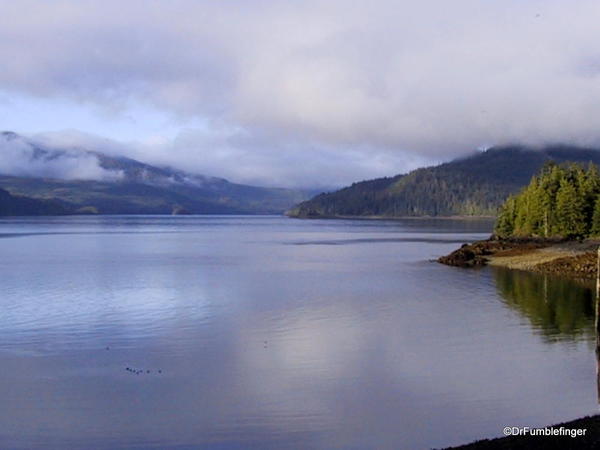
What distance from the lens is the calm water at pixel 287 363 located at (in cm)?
2128

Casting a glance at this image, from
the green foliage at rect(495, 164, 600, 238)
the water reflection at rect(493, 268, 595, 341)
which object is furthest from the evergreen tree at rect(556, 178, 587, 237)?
the water reflection at rect(493, 268, 595, 341)

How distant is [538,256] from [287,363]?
181 feet

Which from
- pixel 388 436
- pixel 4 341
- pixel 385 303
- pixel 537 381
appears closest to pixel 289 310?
pixel 385 303

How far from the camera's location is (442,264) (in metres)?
79.6

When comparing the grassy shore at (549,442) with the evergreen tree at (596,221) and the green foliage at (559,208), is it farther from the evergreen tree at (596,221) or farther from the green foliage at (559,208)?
the green foliage at (559,208)

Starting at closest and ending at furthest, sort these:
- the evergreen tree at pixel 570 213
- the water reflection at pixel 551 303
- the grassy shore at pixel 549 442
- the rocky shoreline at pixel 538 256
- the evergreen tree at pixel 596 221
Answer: the grassy shore at pixel 549 442 → the water reflection at pixel 551 303 → the rocky shoreline at pixel 538 256 → the evergreen tree at pixel 596 221 → the evergreen tree at pixel 570 213

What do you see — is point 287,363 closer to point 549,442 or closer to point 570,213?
point 549,442

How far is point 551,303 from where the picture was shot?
4709cm

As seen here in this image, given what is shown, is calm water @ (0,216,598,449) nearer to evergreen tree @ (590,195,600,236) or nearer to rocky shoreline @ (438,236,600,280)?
rocky shoreline @ (438,236,600,280)

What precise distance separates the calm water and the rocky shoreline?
28.4 feet

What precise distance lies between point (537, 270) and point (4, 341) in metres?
51.6

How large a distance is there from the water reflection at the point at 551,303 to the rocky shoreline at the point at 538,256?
3.10 meters

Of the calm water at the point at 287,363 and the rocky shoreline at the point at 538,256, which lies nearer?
the calm water at the point at 287,363

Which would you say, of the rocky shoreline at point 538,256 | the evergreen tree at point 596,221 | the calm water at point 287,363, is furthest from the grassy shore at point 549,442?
the evergreen tree at point 596,221
